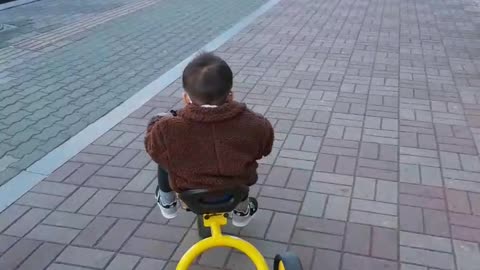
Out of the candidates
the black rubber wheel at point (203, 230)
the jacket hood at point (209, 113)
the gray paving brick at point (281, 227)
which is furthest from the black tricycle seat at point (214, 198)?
the gray paving brick at point (281, 227)

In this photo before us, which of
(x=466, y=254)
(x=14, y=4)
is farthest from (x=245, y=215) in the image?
(x=14, y=4)

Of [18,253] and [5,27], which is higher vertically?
[18,253]

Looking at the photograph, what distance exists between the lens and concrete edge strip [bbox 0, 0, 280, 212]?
11.1ft

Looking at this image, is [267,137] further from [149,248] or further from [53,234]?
[53,234]

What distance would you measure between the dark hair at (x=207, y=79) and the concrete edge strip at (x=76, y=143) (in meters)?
1.77

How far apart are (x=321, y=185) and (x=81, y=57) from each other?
412 centimetres

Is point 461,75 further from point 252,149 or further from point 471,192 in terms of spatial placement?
point 252,149

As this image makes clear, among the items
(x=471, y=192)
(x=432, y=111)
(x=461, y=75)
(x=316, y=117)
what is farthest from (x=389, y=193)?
(x=461, y=75)

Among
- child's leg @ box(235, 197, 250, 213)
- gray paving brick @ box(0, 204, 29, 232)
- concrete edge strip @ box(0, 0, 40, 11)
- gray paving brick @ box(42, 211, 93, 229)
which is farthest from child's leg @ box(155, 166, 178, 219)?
concrete edge strip @ box(0, 0, 40, 11)

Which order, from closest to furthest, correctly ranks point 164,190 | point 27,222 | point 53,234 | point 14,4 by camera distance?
point 164,190, point 53,234, point 27,222, point 14,4

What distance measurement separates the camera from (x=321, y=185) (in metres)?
3.41

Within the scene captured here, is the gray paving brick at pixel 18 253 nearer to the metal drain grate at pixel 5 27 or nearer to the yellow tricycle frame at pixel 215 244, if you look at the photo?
the yellow tricycle frame at pixel 215 244

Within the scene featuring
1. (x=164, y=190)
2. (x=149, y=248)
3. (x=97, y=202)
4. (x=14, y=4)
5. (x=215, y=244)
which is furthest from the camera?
(x=14, y=4)

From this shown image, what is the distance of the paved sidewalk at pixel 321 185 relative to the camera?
2748 millimetres
